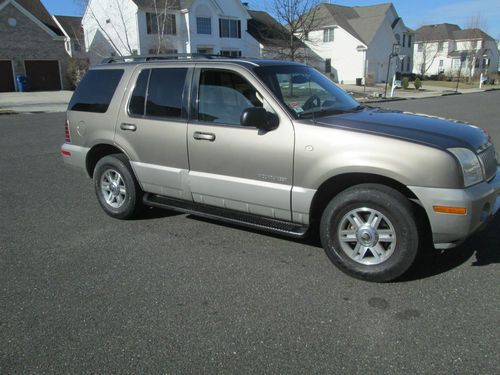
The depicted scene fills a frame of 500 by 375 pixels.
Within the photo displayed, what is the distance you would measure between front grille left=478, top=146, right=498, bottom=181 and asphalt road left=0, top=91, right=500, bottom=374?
83cm

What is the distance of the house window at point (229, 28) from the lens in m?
42.6

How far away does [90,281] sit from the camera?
385 centimetres

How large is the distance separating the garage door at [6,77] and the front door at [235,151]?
37623 millimetres

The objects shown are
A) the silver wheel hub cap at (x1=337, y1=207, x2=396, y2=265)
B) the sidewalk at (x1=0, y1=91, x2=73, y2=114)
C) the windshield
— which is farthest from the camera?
the sidewalk at (x1=0, y1=91, x2=73, y2=114)

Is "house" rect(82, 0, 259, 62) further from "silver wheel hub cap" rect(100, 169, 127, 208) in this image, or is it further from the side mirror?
the side mirror

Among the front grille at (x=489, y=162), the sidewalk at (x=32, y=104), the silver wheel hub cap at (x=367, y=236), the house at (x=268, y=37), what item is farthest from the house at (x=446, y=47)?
the silver wheel hub cap at (x=367, y=236)

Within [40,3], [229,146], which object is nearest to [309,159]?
[229,146]

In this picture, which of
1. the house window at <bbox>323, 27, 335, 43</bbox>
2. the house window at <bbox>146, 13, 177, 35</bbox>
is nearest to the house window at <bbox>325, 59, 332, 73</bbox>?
the house window at <bbox>323, 27, 335, 43</bbox>

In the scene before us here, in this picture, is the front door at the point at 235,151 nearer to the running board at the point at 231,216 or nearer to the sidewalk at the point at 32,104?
the running board at the point at 231,216

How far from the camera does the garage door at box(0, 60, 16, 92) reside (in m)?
35.8

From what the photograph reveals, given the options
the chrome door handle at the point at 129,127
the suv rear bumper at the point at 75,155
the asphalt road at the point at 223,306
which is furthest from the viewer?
the suv rear bumper at the point at 75,155

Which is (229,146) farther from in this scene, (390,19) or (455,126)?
(390,19)

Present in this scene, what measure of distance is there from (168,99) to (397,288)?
298 centimetres

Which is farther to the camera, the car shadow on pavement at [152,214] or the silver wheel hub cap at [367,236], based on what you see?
the car shadow on pavement at [152,214]
